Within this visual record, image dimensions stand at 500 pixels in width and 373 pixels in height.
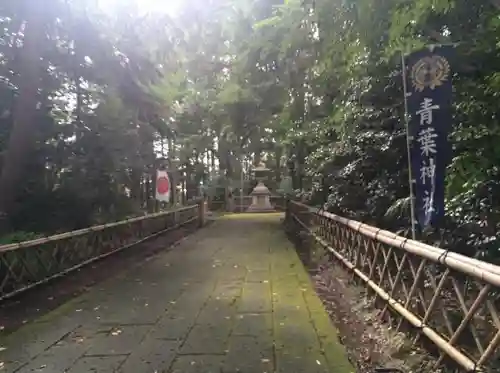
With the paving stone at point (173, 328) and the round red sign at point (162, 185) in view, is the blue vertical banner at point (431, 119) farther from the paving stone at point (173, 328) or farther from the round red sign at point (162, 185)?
the round red sign at point (162, 185)

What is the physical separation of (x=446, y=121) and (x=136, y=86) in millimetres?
7886

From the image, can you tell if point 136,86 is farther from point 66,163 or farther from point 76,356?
point 76,356

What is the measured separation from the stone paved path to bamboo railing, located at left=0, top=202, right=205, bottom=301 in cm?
71

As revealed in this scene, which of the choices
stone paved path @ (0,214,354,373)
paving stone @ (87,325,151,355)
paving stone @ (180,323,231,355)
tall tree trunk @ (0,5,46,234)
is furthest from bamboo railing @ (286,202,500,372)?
tall tree trunk @ (0,5,46,234)

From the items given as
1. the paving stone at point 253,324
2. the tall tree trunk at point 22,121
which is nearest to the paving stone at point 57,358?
the paving stone at point 253,324

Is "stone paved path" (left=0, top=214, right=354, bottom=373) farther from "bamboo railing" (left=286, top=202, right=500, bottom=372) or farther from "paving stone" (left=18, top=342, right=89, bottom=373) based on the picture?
"bamboo railing" (left=286, top=202, right=500, bottom=372)

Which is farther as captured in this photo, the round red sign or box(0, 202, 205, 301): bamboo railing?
the round red sign

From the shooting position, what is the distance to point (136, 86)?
11.2 metres

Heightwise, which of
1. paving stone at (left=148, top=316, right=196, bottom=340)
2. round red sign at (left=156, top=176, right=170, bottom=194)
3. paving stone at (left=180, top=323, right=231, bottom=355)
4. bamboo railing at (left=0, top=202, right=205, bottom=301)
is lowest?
paving stone at (left=180, top=323, right=231, bottom=355)

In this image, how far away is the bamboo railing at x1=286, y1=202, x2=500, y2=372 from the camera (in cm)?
301

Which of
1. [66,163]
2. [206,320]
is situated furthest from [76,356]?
[66,163]

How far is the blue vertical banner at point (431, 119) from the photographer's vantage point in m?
4.70

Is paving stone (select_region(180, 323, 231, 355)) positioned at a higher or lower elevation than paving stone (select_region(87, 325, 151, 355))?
higher

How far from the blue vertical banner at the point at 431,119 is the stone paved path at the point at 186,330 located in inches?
63.5
